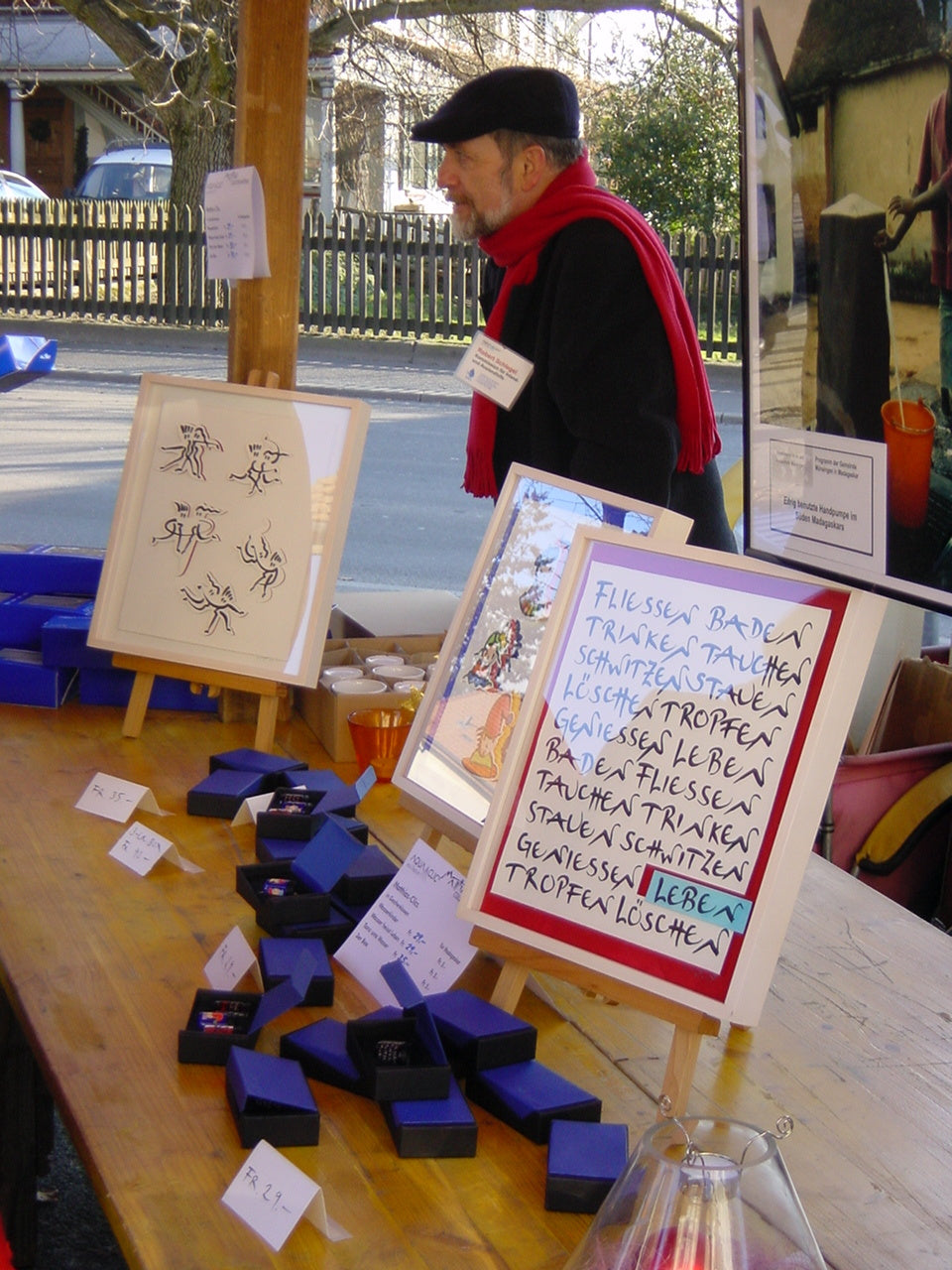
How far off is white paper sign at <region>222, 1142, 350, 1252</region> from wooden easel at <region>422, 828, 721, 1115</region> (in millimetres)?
305

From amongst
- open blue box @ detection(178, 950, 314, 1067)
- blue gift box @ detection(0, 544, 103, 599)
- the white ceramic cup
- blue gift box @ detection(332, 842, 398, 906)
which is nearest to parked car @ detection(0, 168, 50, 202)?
blue gift box @ detection(0, 544, 103, 599)

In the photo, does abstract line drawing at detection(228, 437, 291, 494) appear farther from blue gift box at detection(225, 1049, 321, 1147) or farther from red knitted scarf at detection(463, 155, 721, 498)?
blue gift box at detection(225, 1049, 321, 1147)

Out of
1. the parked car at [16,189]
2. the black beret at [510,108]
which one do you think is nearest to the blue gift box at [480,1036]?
the black beret at [510,108]

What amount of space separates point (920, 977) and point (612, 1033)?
0.35 meters

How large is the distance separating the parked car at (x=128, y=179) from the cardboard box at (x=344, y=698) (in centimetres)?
1548

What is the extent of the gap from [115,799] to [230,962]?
551 millimetres

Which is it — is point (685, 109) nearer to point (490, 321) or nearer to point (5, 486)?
point (5, 486)

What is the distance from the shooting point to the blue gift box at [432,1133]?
3.75ft

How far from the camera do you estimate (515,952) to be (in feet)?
4.33

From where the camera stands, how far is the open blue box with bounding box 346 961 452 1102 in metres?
1.18

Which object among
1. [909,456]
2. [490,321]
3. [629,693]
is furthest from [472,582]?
[490,321]

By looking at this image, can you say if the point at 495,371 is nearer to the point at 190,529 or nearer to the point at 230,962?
the point at 190,529

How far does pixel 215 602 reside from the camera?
2236 millimetres

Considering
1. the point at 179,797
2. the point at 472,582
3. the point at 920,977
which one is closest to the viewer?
the point at 920,977
